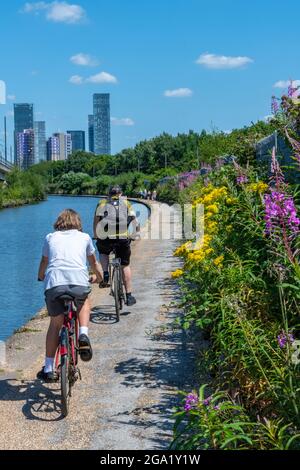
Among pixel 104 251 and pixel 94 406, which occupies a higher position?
pixel 104 251

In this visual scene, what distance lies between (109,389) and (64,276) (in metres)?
1.01

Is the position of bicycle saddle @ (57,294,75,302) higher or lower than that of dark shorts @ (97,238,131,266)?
lower

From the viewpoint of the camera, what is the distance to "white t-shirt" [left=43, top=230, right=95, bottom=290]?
4.98 m

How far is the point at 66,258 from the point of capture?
16.5ft

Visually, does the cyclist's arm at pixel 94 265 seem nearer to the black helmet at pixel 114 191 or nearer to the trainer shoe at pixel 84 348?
the trainer shoe at pixel 84 348

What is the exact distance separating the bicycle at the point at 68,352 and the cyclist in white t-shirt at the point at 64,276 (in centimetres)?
5

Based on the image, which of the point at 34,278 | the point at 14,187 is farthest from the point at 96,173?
the point at 34,278

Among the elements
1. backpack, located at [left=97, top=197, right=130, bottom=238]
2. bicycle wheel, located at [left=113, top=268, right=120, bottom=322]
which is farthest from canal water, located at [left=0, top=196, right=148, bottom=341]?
backpack, located at [left=97, top=197, right=130, bottom=238]

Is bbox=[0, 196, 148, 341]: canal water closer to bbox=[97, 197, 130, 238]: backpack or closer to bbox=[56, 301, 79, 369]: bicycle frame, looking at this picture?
bbox=[97, 197, 130, 238]: backpack

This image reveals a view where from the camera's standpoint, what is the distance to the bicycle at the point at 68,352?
15.4 feet

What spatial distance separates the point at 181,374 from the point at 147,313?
255cm

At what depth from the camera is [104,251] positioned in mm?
8273

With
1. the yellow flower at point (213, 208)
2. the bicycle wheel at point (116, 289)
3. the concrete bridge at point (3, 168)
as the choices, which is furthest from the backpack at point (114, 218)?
the concrete bridge at point (3, 168)
